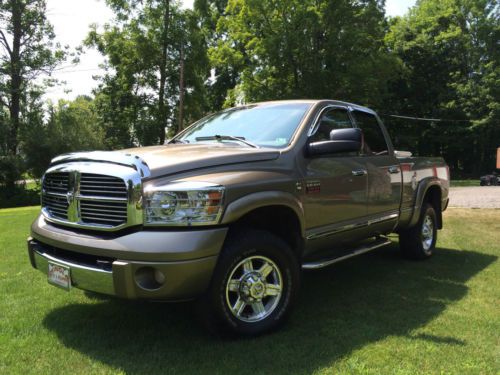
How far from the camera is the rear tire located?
6.44 metres

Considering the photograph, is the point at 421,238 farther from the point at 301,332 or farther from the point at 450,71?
the point at 450,71

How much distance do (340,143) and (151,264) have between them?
190cm

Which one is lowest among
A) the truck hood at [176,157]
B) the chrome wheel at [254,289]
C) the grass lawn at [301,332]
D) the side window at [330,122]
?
the grass lawn at [301,332]

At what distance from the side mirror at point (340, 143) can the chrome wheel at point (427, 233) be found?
2.99 metres

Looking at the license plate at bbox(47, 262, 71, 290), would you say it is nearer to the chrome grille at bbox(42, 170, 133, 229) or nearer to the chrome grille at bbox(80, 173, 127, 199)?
the chrome grille at bbox(42, 170, 133, 229)

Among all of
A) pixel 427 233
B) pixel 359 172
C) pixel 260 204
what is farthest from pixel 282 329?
pixel 427 233

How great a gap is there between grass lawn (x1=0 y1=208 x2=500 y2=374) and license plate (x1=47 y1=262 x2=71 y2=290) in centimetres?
45

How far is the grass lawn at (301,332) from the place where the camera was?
3.24m

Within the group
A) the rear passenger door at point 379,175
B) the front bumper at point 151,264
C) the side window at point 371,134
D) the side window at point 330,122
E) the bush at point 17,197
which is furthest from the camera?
the bush at point 17,197

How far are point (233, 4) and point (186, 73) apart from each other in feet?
17.4

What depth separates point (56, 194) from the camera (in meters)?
3.89

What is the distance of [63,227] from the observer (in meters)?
3.78

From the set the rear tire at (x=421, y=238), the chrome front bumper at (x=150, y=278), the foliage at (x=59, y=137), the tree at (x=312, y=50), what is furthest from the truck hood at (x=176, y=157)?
the foliage at (x=59, y=137)

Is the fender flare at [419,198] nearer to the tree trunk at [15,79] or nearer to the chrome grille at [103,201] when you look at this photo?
the chrome grille at [103,201]
